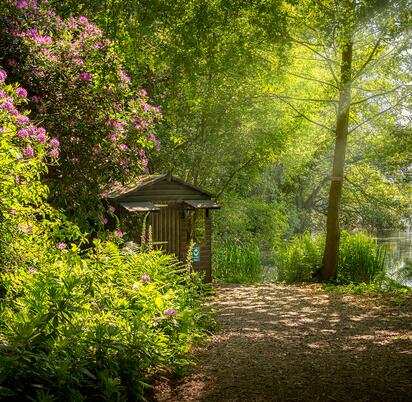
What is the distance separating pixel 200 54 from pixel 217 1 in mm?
773

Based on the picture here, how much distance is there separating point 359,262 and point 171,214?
4367 millimetres

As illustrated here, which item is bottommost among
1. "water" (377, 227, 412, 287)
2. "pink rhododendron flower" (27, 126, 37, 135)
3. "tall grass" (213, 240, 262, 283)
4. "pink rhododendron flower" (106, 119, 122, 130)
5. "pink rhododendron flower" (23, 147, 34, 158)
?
"water" (377, 227, 412, 287)

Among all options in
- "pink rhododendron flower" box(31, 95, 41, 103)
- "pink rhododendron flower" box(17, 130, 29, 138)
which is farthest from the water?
"pink rhododendron flower" box(17, 130, 29, 138)

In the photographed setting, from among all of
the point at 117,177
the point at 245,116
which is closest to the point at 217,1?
the point at 117,177

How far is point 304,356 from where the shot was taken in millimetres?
5426

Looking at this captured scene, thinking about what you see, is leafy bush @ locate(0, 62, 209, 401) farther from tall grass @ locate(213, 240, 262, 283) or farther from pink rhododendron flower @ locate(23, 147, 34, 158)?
tall grass @ locate(213, 240, 262, 283)

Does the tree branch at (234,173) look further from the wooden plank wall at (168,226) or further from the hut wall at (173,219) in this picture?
the wooden plank wall at (168,226)

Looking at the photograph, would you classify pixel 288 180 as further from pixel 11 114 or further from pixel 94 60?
pixel 11 114

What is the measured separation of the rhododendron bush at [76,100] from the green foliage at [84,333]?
3597mm

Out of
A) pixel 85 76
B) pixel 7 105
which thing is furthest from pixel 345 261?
pixel 7 105

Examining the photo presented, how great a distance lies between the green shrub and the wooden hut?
3120 millimetres

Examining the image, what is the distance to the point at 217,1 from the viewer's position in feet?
25.1

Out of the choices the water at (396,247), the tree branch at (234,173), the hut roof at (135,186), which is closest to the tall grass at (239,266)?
the tree branch at (234,173)

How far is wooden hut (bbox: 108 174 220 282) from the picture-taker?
10.5m
